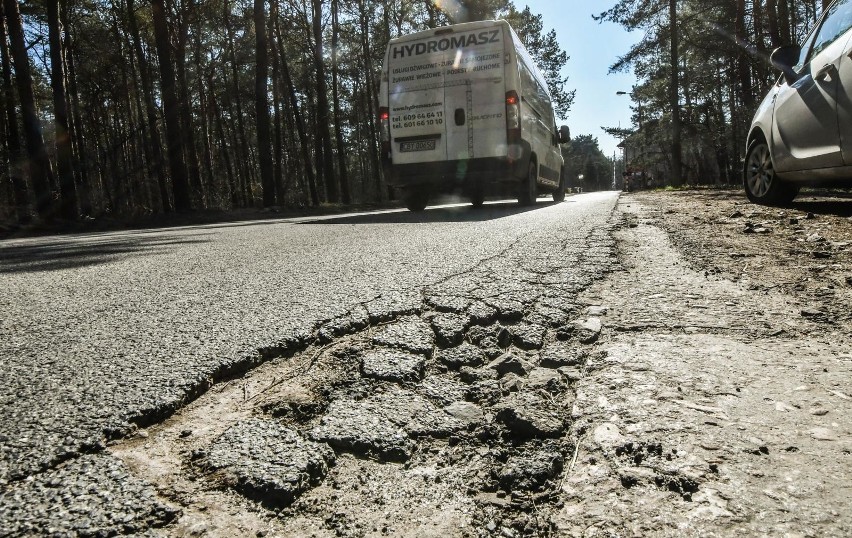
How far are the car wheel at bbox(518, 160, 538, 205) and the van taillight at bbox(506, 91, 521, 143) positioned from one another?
1168 millimetres

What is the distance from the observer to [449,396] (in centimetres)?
137

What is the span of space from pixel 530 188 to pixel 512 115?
1632 millimetres

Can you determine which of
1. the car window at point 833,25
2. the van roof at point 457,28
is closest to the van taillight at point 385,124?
the van roof at point 457,28

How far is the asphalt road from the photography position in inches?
39.4

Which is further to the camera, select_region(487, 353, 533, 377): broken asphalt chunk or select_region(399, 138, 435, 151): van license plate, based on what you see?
select_region(399, 138, 435, 151): van license plate

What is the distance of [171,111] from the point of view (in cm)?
1329

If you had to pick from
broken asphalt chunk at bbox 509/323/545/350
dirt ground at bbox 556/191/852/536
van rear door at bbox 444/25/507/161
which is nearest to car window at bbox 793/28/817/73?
dirt ground at bbox 556/191/852/536

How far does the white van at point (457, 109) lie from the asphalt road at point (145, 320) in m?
3.83

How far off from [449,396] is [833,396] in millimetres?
Result: 844

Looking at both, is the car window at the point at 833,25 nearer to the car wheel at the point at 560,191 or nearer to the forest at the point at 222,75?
the car wheel at the point at 560,191

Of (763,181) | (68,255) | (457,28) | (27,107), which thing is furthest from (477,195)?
(27,107)

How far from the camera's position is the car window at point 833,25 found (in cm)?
431

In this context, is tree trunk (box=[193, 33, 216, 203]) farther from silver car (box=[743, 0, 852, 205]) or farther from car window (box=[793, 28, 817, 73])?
car window (box=[793, 28, 817, 73])

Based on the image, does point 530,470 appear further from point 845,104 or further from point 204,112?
point 204,112
